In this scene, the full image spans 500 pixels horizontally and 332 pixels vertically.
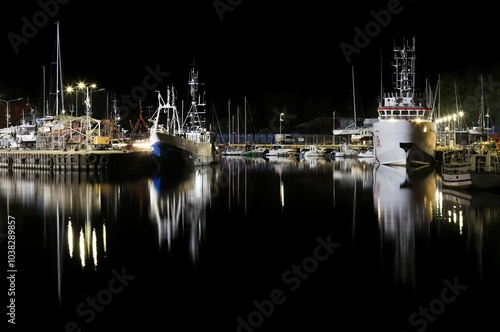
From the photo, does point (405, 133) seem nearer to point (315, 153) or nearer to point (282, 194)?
point (282, 194)

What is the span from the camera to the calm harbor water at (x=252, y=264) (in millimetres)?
13125

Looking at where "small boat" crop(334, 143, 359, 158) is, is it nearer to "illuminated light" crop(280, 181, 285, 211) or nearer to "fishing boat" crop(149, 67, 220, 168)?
"fishing boat" crop(149, 67, 220, 168)

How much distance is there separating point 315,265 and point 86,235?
8609mm

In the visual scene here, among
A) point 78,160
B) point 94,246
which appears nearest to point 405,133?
point 78,160

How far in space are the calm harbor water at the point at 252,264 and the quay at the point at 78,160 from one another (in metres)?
25.3

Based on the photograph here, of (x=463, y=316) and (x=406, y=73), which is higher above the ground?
(x=406, y=73)

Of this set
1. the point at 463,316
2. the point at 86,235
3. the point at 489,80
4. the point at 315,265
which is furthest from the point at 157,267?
the point at 489,80

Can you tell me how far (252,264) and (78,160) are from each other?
44.2 m

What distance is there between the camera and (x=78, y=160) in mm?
58812

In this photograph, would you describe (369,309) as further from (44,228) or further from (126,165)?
(126,165)

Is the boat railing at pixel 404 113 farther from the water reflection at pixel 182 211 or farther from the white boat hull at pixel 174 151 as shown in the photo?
the water reflection at pixel 182 211

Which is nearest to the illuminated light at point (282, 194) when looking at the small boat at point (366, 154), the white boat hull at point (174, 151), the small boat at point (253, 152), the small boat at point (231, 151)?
the white boat hull at point (174, 151)

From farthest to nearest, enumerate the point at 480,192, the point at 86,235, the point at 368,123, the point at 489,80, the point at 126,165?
the point at 368,123, the point at 489,80, the point at 126,165, the point at 480,192, the point at 86,235

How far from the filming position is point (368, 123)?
131000mm
